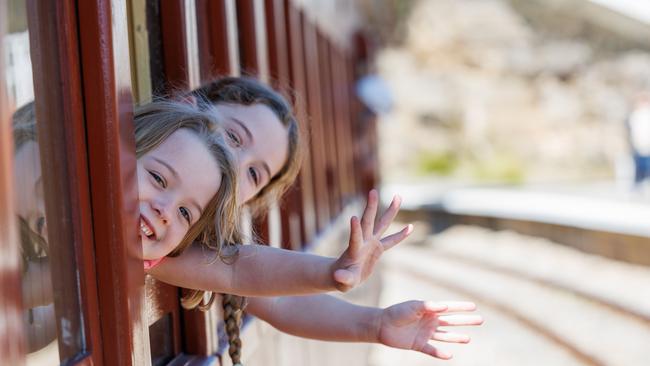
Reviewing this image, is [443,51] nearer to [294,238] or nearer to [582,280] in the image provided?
[582,280]

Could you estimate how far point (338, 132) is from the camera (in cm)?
823

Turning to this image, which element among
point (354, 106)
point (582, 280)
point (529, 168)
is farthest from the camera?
point (529, 168)

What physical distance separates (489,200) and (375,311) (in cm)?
1337

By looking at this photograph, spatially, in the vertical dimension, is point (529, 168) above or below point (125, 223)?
below

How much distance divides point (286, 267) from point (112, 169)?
391 mm

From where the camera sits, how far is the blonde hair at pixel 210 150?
5.90 ft

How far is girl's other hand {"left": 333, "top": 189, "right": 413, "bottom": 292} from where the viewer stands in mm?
1555

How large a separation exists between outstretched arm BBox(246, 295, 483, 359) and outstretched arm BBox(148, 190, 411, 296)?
0.89ft

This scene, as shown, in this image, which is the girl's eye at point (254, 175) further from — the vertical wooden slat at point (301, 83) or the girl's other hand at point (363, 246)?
the vertical wooden slat at point (301, 83)

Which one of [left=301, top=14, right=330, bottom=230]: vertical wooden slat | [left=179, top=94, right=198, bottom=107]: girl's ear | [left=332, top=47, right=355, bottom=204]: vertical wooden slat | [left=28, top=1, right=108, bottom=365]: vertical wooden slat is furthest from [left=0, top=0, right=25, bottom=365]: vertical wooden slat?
[left=332, top=47, right=355, bottom=204]: vertical wooden slat

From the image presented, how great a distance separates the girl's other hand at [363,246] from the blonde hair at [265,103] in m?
0.63

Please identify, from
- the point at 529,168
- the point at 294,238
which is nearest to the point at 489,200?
the point at 529,168

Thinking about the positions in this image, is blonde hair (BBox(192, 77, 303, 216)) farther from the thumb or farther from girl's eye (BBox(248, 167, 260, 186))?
the thumb

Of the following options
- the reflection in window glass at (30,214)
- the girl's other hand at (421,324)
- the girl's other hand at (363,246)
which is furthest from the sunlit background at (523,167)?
the reflection in window glass at (30,214)
